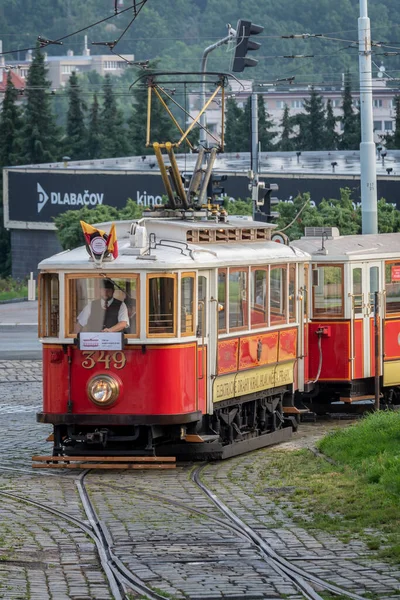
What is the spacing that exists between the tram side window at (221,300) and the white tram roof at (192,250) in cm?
15

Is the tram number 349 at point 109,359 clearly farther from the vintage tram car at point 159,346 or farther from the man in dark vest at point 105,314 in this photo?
the man in dark vest at point 105,314

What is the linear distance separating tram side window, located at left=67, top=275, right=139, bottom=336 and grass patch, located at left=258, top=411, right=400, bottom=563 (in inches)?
91.4

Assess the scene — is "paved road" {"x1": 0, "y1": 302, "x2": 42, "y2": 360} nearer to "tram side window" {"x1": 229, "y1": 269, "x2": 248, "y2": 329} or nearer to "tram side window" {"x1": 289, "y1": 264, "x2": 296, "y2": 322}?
"tram side window" {"x1": 289, "y1": 264, "x2": 296, "y2": 322}

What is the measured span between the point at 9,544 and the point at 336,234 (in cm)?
1159

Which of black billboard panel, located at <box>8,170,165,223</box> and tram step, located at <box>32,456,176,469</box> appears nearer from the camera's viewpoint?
tram step, located at <box>32,456,176,469</box>

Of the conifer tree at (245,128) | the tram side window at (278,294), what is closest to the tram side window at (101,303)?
the tram side window at (278,294)

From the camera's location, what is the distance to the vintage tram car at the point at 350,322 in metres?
21.0

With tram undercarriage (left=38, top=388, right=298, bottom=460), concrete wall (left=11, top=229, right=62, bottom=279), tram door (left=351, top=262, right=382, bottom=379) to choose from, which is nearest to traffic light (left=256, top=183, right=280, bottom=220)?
tram door (left=351, top=262, right=382, bottom=379)

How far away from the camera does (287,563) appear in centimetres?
1119

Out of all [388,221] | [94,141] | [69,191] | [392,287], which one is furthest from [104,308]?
[94,141]

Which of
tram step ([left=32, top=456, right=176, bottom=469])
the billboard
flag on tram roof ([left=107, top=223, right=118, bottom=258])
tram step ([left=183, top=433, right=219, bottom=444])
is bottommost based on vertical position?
tram step ([left=32, top=456, right=176, bottom=469])

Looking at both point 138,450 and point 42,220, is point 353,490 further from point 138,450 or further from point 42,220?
point 42,220

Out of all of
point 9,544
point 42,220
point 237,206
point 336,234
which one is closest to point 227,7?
point 42,220

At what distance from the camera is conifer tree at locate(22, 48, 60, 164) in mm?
78500
